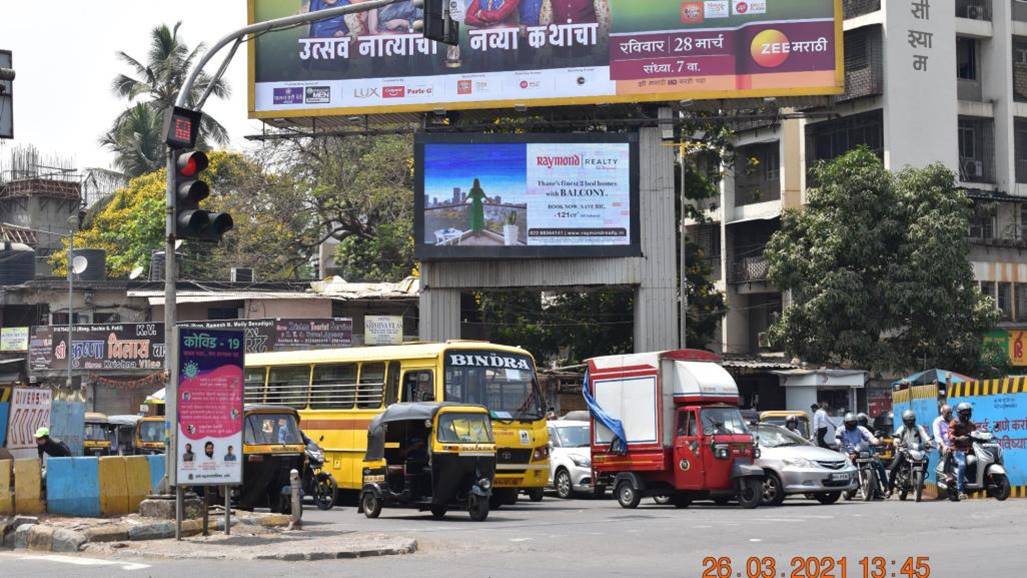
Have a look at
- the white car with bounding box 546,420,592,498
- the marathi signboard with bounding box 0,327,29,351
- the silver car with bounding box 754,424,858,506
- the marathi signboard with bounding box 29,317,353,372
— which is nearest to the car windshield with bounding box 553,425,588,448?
the white car with bounding box 546,420,592,498

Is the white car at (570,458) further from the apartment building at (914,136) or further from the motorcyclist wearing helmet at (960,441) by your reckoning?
the apartment building at (914,136)

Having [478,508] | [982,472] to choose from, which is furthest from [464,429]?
[982,472]

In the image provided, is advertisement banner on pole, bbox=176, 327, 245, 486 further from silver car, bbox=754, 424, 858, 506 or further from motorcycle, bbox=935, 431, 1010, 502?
motorcycle, bbox=935, 431, 1010, 502

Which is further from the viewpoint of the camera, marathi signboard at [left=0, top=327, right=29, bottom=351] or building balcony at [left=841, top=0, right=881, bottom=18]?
marathi signboard at [left=0, top=327, right=29, bottom=351]

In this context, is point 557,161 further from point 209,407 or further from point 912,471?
point 209,407

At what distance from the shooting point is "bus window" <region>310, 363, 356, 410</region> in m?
27.2

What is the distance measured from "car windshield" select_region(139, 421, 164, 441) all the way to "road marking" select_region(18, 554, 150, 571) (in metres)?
18.4

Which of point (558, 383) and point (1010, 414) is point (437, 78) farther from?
point (1010, 414)

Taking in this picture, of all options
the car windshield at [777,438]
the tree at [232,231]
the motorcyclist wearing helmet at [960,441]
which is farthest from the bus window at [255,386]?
the tree at [232,231]

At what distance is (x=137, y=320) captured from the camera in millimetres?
52344

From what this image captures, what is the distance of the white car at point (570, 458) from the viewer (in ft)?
95.2

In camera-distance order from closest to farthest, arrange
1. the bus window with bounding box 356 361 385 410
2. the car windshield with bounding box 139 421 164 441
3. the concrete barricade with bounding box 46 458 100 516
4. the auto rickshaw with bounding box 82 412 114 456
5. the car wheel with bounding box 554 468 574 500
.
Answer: the concrete barricade with bounding box 46 458 100 516
the bus window with bounding box 356 361 385 410
the car wheel with bounding box 554 468 574 500
the car windshield with bounding box 139 421 164 441
the auto rickshaw with bounding box 82 412 114 456

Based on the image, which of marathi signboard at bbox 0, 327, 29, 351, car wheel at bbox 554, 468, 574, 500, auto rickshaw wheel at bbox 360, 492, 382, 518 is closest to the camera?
auto rickshaw wheel at bbox 360, 492, 382, 518

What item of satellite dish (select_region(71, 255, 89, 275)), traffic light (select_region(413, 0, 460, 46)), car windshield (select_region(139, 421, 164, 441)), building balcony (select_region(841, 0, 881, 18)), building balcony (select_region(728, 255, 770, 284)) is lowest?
car windshield (select_region(139, 421, 164, 441))
